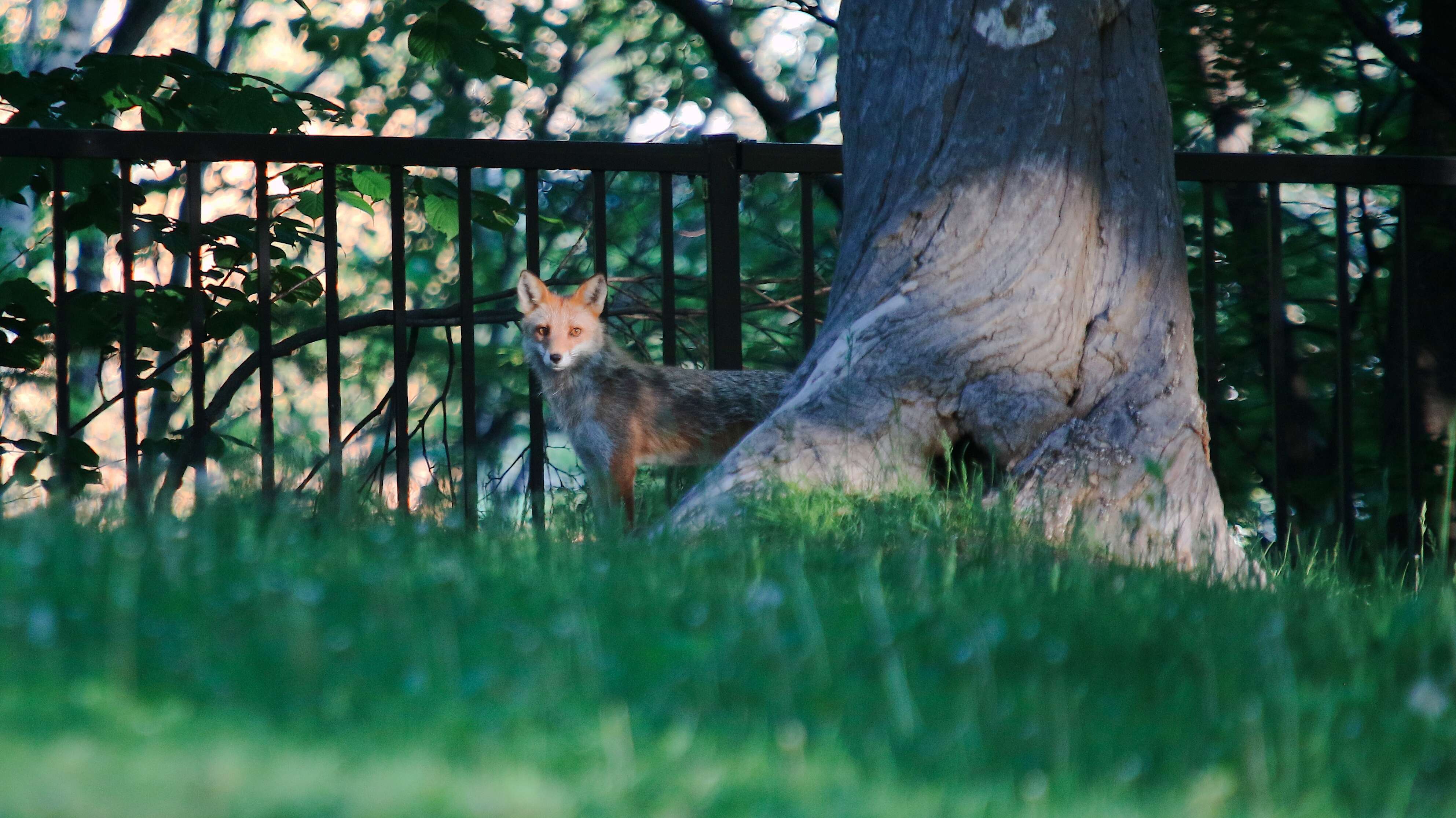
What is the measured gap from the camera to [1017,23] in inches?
184

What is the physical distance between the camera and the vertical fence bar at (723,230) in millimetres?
5797

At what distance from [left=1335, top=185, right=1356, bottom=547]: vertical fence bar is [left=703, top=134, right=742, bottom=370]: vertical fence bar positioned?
→ 2856 millimetres

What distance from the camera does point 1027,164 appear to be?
15.4 ft

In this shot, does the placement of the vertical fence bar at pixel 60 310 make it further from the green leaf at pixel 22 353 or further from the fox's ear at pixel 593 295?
the fox's ear at pixel 593 295

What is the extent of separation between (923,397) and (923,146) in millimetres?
1031

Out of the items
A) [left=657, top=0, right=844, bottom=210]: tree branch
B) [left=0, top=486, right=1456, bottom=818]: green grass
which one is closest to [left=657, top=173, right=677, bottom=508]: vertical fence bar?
[left=0, top=486, right=1456, bottom=818]: green grass

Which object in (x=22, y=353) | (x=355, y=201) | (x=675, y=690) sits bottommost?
(x=675, y=690)

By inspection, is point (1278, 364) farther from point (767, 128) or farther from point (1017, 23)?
point (767, 128)

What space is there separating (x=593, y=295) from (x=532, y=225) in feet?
3.20

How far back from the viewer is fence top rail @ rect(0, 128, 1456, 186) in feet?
17.0

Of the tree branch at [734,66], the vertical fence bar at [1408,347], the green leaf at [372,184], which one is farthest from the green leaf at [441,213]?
the tree branch at [734,66]

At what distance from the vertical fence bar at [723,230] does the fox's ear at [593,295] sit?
79cm

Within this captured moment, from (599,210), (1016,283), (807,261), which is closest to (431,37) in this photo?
(599,210)

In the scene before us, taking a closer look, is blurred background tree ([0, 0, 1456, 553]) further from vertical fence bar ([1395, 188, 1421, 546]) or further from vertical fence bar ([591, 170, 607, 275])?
vertical fence bar ([591, 170, 607, 275])
